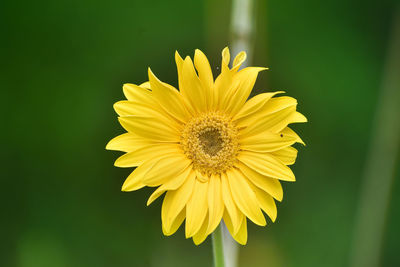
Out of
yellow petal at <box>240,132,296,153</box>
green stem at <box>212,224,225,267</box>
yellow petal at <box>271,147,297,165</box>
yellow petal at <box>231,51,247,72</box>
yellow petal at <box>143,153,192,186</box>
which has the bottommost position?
green stem at <box>212,224,225,267</box>

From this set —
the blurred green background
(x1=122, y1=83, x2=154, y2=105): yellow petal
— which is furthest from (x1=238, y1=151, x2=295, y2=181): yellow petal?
the blurred green background

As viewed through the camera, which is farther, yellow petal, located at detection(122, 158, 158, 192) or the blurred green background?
the blurred green background

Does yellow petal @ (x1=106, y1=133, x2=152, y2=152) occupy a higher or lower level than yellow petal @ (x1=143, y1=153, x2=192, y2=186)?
higher

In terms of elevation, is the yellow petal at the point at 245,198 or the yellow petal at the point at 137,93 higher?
the yellow petal at the point at 137,93
